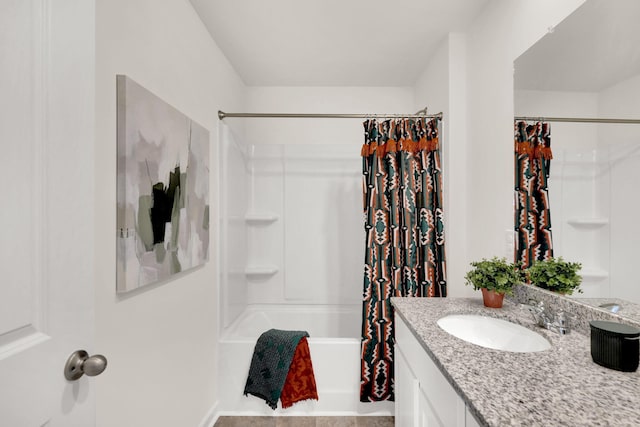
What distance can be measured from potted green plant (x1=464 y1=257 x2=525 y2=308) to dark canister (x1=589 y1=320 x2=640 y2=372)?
55 cm

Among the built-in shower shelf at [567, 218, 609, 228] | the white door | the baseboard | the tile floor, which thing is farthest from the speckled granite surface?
the baseboard

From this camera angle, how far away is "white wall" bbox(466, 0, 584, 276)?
1.49 meters

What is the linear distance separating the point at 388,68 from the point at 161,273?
2.28 m

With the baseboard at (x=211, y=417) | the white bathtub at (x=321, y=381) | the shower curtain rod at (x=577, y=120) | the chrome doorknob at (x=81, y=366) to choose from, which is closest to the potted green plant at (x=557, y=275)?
the shower curtain rod at (x=577, y=120)

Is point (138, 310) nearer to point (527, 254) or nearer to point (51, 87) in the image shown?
point (51, 87)

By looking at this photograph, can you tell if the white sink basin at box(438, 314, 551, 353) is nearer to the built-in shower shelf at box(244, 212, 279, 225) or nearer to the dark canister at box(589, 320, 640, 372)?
the dark canister at box(589, 320, 640, 372)

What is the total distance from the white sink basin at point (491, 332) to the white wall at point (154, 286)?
50.8 inches

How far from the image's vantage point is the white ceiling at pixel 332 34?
1806 millimetres

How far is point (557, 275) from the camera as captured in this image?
1314mm

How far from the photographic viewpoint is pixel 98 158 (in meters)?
1.08

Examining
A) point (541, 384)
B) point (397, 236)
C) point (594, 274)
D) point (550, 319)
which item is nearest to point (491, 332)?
point (550, 319)

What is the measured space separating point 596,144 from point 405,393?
1.30 metres

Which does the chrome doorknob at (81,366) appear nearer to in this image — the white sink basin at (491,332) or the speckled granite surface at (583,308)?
the white sink basin at (491,332)

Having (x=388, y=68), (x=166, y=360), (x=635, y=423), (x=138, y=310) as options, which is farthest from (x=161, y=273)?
(x=388, y=68)
